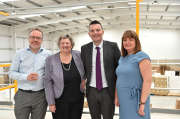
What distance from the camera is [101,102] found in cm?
195

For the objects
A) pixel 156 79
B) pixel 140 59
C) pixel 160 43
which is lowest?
pixel 156 79

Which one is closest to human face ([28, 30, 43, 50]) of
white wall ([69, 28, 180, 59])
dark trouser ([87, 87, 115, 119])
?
A: dark trouser ([87, 87, 115, 119])

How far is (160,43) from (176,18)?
3839 millimetres

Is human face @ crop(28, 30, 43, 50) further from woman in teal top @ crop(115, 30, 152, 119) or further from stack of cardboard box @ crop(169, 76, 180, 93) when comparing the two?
stack of cardboard box @ crop(169, 76, 180, 93)

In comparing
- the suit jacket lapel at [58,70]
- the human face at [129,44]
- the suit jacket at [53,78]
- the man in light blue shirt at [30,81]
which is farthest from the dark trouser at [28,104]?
the human face at [129,44]

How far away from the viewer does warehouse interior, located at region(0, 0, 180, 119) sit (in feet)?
22.3

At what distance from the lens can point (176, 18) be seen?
13086mm

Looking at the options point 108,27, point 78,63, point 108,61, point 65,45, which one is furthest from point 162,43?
point 65,45

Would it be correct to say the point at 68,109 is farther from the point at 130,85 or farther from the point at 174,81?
the point at 174,81

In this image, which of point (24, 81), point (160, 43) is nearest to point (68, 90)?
point (24, 81)

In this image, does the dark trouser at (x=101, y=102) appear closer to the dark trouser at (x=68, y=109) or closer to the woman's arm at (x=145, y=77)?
the dark trouser at (x=68, y=109)

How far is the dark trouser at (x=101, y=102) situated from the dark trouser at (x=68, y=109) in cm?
18

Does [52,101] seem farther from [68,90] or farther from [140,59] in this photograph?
[140,59]

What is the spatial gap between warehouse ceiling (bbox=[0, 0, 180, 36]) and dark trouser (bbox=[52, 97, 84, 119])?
5377mm
